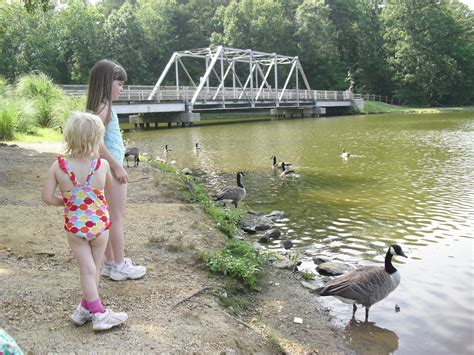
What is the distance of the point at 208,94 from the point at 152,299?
38.1 m

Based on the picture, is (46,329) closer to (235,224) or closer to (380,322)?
(380,322)

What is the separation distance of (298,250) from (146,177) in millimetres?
4800

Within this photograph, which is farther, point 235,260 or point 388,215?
point 388,215

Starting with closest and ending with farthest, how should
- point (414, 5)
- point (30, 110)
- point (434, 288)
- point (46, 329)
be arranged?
point (46, 329) < point (434, 288) < point (30, 110) < point (414, 5)

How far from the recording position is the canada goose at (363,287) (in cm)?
504

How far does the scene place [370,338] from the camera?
4.70 m

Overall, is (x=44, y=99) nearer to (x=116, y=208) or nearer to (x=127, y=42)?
(x=116, y=208)

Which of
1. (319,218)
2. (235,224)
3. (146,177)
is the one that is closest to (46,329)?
(235,224)

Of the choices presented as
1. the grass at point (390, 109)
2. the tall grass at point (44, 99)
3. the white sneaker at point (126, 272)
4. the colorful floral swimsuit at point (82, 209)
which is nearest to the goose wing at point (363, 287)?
the white sneaker at point (126, 272)

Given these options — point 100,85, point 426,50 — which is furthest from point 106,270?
point 426,50

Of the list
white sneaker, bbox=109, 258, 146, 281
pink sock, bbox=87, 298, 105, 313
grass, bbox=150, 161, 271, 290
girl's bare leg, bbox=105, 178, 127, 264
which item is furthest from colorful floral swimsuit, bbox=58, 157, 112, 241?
grass, bbox=150, 161, 271, 290

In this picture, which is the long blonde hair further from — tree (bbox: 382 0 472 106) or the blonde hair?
tree (bbox: 382 0 472 106)

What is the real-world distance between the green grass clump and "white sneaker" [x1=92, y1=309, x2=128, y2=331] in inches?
66.9

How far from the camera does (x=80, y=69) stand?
52594 mm
